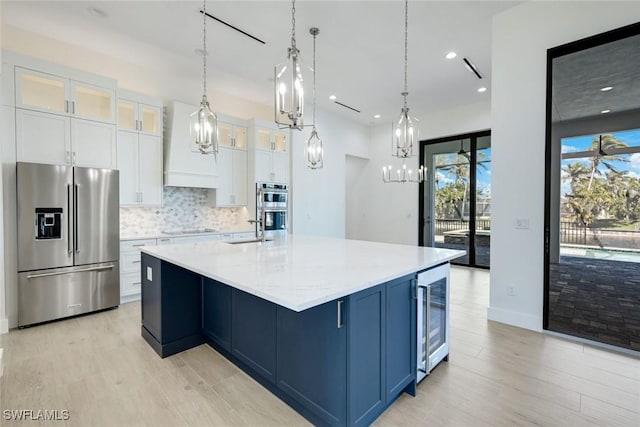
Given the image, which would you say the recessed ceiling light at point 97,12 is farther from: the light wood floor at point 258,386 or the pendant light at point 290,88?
the light wood floor at point 258,386

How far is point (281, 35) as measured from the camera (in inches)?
144

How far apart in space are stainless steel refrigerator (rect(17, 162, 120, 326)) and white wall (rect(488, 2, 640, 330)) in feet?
15.6

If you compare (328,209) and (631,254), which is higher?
(328,209)

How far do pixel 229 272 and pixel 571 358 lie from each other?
118 inches

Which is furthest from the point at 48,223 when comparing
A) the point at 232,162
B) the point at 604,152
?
the point at 604,152

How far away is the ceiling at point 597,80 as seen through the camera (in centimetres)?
273

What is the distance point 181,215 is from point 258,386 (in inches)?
144

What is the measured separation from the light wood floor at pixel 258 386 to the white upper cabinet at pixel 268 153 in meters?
3.33

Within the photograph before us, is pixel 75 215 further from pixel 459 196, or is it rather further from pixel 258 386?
pixel 459 196

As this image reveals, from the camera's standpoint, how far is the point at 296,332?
184 cm

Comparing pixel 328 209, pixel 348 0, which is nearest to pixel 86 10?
pixel 348 0

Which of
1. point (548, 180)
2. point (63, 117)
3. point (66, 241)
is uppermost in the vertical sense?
point (63, 117)

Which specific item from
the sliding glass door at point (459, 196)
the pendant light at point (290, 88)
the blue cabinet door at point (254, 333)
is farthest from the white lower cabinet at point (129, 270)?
the sliding glass door at point (459, 196)

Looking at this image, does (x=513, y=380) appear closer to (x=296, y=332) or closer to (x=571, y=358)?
(x=571, y=358)
